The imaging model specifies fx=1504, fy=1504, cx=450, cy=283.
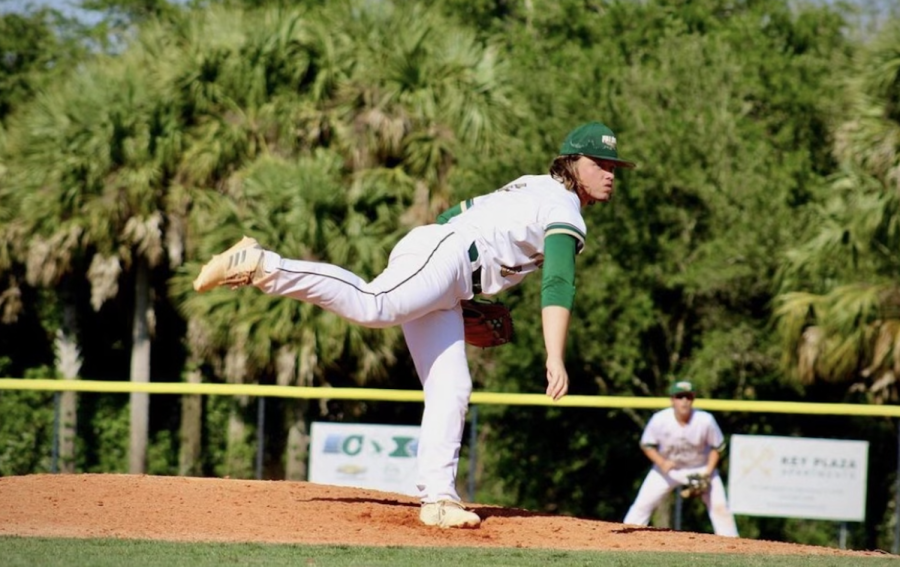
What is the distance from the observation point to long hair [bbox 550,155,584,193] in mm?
7180

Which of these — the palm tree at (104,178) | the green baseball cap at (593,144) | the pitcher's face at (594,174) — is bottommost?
the pitcher's face at (594,174)

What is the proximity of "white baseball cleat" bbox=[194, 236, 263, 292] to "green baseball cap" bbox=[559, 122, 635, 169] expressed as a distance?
5.34ft

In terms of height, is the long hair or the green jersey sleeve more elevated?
the long hair

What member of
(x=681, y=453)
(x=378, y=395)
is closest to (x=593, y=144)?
(x=378, y=395)

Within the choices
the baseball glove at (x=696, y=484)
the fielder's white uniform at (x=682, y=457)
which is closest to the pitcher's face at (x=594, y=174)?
the fielder's white uniform at (x=682, y=457)

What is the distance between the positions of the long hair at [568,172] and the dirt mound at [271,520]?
1.67m

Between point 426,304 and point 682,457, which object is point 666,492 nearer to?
point 682,457

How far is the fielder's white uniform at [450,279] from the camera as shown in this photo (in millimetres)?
6711

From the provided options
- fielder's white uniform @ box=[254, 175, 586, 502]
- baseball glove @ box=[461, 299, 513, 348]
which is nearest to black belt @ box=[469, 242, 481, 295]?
fielder's white uniform @ box=[254, 175, 586, 502]

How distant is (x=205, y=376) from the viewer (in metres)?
25.4

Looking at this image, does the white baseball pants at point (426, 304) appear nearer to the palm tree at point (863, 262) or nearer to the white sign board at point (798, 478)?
the white sign board at point (798, 478)

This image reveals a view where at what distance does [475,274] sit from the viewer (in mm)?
7023

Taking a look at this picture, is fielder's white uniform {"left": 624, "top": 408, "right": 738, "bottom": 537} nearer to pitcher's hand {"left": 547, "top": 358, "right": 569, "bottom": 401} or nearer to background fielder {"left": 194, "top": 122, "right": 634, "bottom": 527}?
background fielder {"left": 194, "top": 122, "right": 634, "bottom": 527}

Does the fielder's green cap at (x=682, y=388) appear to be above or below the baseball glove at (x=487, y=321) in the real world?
below
